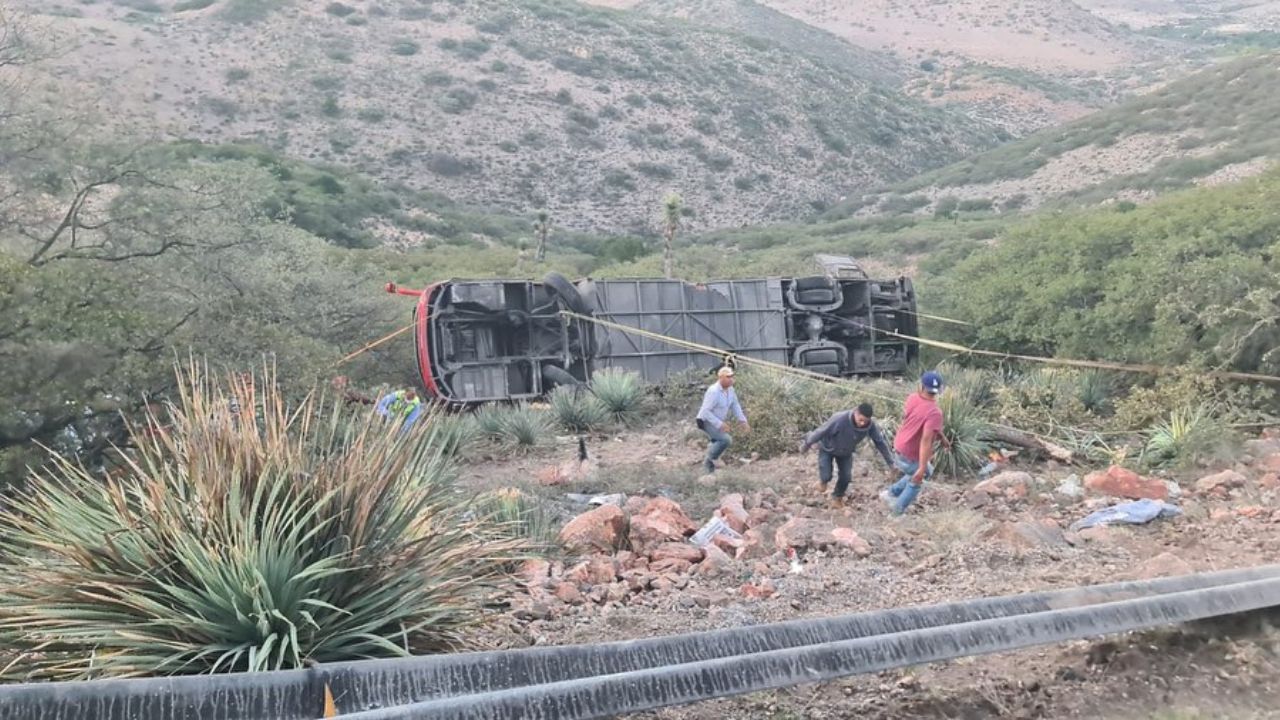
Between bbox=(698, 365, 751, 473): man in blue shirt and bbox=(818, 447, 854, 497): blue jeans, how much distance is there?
167 centimetres

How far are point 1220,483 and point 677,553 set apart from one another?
19.9ft

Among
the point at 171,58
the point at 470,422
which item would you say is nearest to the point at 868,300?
the point at 470,422

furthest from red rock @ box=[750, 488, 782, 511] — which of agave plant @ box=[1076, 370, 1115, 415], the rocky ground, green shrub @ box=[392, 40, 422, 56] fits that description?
green shrub @ box=[392, 40, 422, 56]

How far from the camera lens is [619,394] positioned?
56.6 ft

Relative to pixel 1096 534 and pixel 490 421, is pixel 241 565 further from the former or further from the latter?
pixel 490 421

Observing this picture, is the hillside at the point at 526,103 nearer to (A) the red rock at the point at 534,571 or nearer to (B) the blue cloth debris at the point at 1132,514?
(B) the blue cloth debris at the point at 1132,514

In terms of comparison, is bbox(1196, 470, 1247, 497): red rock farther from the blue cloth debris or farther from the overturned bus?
the overturned bus

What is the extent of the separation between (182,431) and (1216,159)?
160ft

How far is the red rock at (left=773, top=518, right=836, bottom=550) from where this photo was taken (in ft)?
26.1

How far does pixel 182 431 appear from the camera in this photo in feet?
14.7

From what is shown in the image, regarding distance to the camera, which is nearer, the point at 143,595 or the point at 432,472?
the point at 143,595

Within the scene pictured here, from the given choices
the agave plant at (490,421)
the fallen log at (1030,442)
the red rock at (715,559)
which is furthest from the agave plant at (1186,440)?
the agave plant at (490,421)

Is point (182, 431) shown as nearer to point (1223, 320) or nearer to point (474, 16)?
point (1223, 320)

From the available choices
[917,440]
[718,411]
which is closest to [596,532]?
[917,440]
